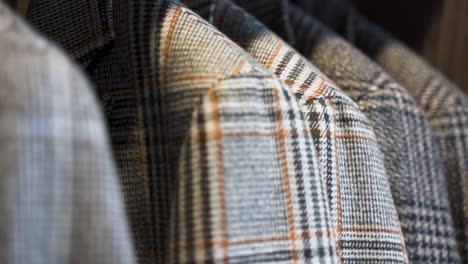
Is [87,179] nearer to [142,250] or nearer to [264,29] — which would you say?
[142,250]

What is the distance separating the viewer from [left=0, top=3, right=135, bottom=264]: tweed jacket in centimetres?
21

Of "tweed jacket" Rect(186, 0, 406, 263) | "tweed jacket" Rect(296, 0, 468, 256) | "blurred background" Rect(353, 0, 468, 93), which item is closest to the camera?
"tweed jacket" Rect(186, 0, 406, 263)

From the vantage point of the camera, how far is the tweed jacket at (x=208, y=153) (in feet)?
0.96

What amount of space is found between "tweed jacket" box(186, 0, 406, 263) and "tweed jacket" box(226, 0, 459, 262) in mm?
67

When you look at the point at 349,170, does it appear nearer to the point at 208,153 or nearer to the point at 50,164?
the point at 208,153

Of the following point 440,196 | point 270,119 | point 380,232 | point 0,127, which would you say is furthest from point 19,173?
point 440,196

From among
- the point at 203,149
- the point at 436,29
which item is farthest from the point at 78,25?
the point at 436,29

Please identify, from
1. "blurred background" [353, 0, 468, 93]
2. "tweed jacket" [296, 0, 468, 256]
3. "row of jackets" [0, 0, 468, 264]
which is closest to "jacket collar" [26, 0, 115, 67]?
"row of jackets" [0, 0, 468, 264]

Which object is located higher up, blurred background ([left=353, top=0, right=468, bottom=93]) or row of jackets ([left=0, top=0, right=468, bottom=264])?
blurred background ([left=353, top=0, right=468, bottom=93])

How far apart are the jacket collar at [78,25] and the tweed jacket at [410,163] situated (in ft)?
0.84

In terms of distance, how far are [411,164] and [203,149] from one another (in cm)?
27

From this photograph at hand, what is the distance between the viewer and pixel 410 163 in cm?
47

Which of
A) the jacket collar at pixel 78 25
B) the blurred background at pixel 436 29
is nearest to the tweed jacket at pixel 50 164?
the jacket collar at pixel 78 25

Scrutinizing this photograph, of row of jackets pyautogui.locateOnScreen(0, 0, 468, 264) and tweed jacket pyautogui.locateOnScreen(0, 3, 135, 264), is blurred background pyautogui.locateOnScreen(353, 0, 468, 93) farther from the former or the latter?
tweed jacket pyautogui.locateOnScreen(0, 3, 135, 264)
